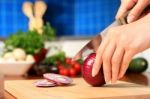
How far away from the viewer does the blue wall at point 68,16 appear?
2391mm

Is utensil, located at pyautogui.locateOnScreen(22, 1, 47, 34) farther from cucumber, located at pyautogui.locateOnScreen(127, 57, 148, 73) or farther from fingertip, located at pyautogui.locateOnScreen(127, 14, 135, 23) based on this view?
fingertip, located at pyautogui.locateOnScreen(127, 14, 135, 23)

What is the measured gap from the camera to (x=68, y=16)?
104 inches

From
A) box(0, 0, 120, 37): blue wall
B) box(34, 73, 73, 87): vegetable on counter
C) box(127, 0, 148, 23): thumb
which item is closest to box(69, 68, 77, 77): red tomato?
box(0, 0, 120, 37): blue wall

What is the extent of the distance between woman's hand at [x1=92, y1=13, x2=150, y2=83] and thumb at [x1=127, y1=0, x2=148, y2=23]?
72mm

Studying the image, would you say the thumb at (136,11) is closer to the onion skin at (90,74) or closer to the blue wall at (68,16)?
the onion skin at (90,74)

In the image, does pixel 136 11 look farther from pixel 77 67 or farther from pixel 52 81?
pixel 77 67

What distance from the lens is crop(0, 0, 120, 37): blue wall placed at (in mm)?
2391

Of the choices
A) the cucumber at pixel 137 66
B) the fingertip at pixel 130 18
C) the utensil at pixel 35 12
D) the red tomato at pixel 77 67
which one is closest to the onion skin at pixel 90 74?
the fingertip at pixel 130 18

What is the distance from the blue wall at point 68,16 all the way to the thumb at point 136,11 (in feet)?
4.73

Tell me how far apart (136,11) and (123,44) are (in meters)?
0.13

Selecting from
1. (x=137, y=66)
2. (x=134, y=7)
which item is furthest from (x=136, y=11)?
(x=137, y=66)

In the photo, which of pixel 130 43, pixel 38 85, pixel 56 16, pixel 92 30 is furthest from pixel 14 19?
pixel 130 43

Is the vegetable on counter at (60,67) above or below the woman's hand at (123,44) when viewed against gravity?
below

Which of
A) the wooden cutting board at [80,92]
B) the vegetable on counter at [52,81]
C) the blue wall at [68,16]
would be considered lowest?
the wooden cutting board at [80,92]
